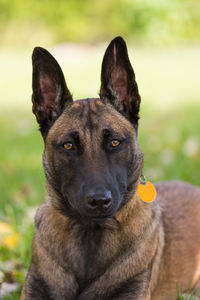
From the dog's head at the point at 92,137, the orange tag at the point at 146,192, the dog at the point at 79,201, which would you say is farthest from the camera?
the orange tag at the point at 146,192

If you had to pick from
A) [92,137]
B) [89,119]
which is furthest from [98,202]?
[89,119]

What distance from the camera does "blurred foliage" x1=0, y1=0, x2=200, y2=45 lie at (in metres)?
29.7

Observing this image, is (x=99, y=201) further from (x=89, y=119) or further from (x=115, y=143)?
(x=89, y=119)

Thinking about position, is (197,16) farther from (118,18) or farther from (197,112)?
(197,112)

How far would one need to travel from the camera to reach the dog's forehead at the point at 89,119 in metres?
3.58

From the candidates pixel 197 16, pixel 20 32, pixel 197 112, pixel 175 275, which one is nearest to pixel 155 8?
pixel 197 16

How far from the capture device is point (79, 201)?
134 inches

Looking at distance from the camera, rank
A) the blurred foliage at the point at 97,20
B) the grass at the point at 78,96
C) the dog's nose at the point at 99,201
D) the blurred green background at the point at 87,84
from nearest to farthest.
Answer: the dog's nose at the point at 99,201, the grass at the point at 78,96, the blurred green background at the point at 87,84, the blurred foliage at the point at 97,20

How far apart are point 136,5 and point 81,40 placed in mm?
4011

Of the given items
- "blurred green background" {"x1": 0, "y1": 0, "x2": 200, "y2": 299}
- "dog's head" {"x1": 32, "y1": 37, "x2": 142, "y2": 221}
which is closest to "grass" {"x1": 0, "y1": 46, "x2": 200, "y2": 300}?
"blurred green background" {"x1": 0, "y1": 0, "x2": 200, "y2": 299}

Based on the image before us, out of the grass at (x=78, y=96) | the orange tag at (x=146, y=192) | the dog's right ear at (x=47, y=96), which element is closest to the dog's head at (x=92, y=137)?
the dog's right ear at (x=47, y=96)

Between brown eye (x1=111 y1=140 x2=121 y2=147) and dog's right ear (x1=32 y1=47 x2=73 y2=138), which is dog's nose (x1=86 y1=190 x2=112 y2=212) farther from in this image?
dog's right ear (x1=32 y1=47 x2=73 y2=138)

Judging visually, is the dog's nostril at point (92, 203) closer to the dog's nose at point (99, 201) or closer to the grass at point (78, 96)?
the dog's nose at point (99, 201)

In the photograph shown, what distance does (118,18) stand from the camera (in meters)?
31.6
